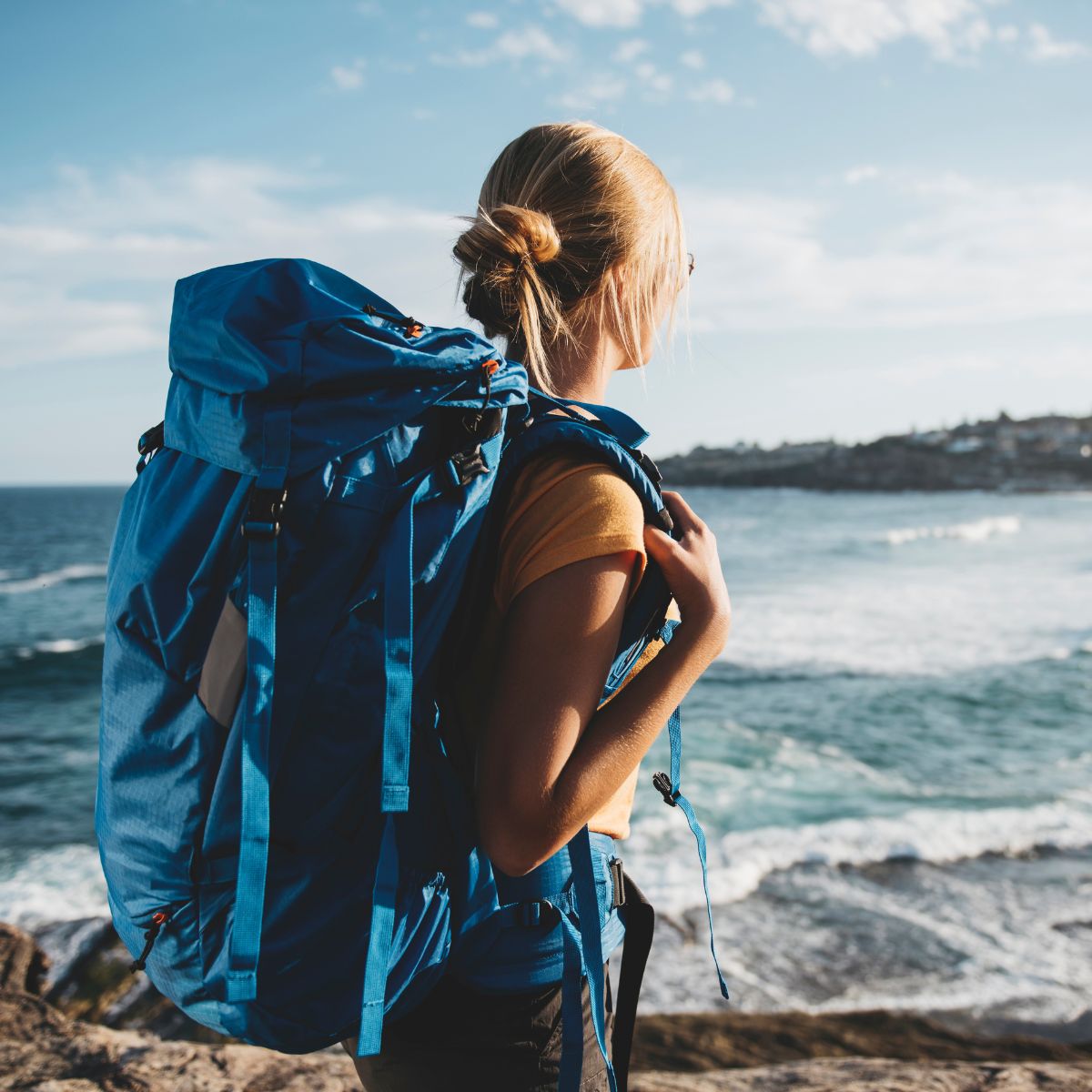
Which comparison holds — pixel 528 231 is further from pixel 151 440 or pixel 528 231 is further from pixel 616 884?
pixel 616 884

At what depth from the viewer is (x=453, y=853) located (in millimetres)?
1182

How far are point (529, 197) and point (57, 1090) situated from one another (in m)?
2.67

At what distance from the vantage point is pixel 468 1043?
49.9 inches

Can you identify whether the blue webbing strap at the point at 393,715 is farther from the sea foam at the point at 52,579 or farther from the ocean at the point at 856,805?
the sea foam at the point at 52,579

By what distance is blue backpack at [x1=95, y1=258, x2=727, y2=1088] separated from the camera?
41.1 inches

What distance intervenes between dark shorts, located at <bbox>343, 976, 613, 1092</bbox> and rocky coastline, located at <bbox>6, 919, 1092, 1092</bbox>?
5.51 ft

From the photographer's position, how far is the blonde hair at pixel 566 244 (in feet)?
4.35

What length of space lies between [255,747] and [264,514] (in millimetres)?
258

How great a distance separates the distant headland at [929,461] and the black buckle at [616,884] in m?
68.2

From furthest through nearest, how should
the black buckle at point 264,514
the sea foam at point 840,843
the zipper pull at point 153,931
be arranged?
the sea foam at point 840,843, the zipper pull at point 153,931, the black buckle at point 264,514

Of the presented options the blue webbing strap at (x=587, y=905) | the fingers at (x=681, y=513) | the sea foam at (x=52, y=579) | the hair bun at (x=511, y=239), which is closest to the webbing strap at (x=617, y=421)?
the fingers at (x=681, y=513)

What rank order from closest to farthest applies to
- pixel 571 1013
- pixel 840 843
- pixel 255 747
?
pixel 255 747 < pixel 571 1013 < pixel 840 843

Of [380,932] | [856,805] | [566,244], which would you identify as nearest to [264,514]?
[380,932]

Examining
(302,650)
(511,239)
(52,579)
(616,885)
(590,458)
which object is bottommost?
(52,579)
